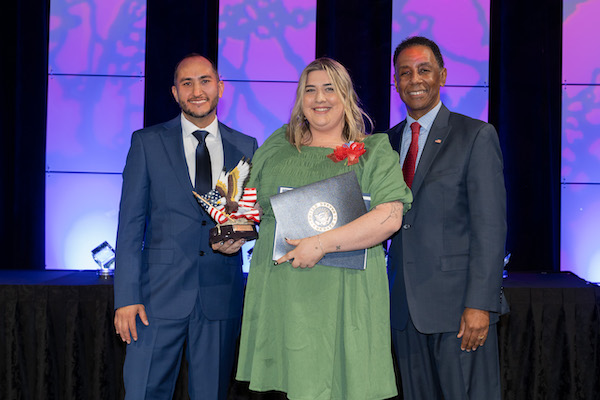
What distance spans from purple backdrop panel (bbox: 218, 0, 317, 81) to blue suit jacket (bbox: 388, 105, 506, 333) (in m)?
2.81

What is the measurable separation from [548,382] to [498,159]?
1637mm

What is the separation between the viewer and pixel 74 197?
15.3 ft

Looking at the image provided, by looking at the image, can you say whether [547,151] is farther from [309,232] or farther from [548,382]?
[309,232]

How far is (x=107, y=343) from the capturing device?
304 centimetres

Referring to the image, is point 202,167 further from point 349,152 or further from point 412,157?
point 412,157

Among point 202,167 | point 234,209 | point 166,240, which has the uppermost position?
point 202,167

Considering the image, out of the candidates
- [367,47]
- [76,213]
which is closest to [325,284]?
[367,47]

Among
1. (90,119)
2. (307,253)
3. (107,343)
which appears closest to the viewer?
(307,253)

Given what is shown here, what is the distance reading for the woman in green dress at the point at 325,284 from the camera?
183 centimetres

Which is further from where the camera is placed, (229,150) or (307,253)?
(229,150)

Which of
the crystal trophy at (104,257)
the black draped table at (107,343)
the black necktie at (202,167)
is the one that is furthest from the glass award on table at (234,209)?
the crystal trophy at (104,257)

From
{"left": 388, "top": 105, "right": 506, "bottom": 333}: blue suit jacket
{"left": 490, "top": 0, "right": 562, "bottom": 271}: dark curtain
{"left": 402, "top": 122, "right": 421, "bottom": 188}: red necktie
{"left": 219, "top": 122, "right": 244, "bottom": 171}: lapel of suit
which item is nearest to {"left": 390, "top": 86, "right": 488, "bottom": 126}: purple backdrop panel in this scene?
{"left": 490, "top": 0, "right": 562, "bottom": 271}: dark curtain

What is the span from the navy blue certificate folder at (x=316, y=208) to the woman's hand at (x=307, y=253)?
48 mm

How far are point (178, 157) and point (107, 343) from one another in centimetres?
135
